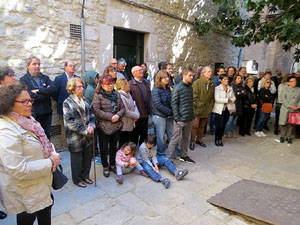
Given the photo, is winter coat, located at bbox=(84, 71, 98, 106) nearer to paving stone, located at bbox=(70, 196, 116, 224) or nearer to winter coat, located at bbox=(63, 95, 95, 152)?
winter coat, located at bbox=(63, 95, 95, 152)

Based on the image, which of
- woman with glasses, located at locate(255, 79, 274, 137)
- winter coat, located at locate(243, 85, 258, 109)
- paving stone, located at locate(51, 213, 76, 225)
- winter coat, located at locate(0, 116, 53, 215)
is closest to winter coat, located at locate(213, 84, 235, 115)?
winter coat, located at locate(243, 85, 258, 109)

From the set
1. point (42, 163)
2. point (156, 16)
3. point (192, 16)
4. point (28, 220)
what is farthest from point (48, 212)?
point (192, 16)

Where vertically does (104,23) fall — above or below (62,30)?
above

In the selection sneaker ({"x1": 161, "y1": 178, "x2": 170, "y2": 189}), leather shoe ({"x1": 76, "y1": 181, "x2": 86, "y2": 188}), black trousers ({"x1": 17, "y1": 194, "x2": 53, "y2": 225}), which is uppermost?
black trousers ({"x1": 17, "y1": 194, "x2": 53, "y2": 225})

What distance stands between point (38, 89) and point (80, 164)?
1515mm

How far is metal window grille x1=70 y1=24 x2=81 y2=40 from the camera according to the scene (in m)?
4.39

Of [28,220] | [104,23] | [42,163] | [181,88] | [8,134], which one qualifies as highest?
[104,23]

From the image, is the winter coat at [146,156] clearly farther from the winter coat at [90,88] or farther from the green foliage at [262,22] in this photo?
the green foliage at [262,22]

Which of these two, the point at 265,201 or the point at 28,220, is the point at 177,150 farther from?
the point at 28,220

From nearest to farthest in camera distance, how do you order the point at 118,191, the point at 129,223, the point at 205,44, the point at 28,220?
the point at 28,220, the point at 129,223, the point at 118,191, the point at 205,44

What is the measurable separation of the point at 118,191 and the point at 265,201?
2005 mm

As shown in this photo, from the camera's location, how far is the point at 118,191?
3082mm

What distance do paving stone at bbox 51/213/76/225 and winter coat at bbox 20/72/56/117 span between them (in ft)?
5.79

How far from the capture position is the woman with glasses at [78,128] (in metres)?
2.88
